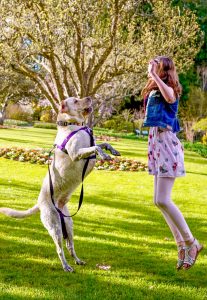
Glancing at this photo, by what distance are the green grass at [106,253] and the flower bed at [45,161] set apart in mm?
4973

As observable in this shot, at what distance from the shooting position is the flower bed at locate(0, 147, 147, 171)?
16758 millimetres

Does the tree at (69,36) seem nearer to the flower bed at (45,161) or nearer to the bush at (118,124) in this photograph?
the flower bed at (45,161)

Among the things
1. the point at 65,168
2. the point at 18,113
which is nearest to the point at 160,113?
the point at 65,168

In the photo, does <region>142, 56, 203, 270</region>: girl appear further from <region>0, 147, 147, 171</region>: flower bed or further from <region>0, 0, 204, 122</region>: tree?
<region>0, 147, 147, 171</region>: flower bed

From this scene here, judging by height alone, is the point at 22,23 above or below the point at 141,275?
above

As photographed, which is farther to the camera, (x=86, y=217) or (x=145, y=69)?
(x=145, y=69)

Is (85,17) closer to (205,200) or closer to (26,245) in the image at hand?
(205,200)

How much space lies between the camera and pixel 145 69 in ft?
55.9

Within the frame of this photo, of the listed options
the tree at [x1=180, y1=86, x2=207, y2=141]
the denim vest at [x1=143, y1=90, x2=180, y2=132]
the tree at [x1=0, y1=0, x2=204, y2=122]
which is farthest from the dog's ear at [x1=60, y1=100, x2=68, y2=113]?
the tree at [x1=180, y1=86, x2=207, y2=141]

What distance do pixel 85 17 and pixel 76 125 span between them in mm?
10425

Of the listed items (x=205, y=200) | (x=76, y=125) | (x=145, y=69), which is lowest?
(x=205, y=200)

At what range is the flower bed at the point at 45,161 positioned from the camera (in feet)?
55.0

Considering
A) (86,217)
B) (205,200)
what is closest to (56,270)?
(86,217)

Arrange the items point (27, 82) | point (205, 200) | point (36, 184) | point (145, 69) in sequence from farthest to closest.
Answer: point (27, 82) < point (145, 69) < point (36, 184) < point (205, 200)
